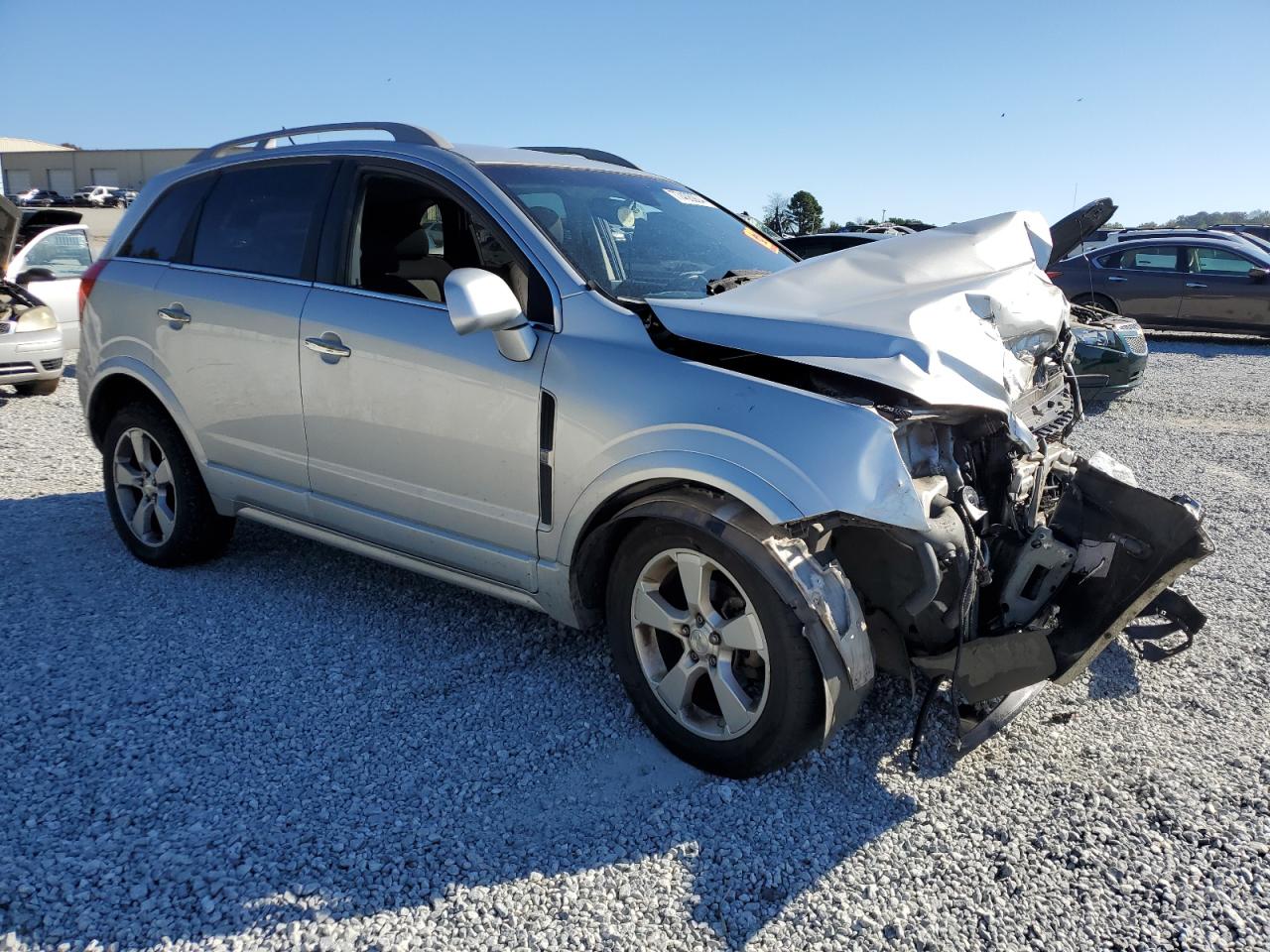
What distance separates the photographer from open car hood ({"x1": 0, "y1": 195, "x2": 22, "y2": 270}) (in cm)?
753

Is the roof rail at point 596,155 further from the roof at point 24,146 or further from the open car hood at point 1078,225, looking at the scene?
the roof at point 24,146

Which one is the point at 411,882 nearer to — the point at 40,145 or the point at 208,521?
the point at 208,521

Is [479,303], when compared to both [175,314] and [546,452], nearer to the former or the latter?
[546,452]

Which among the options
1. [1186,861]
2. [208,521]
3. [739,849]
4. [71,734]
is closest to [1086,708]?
[1186,861]

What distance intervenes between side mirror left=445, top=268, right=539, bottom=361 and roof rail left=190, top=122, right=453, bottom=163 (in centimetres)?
102

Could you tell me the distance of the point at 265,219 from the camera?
13.6 ft

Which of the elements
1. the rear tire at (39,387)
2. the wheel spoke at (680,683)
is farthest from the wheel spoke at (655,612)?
the rear tire at (39,387)

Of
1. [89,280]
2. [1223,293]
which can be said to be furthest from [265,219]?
[1223,293]

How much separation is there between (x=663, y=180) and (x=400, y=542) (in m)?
2.11

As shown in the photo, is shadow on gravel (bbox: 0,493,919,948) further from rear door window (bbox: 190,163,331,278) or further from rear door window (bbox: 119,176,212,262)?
rear door window (bbox: 119,176,212,262)

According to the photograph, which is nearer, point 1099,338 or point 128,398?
point 128,398

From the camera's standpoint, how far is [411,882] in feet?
8.18

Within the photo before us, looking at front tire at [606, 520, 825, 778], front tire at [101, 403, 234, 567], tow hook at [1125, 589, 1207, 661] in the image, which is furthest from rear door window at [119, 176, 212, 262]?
tow hook at [1125, 589, 1207, 661]

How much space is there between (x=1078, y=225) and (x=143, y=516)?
4590mm
